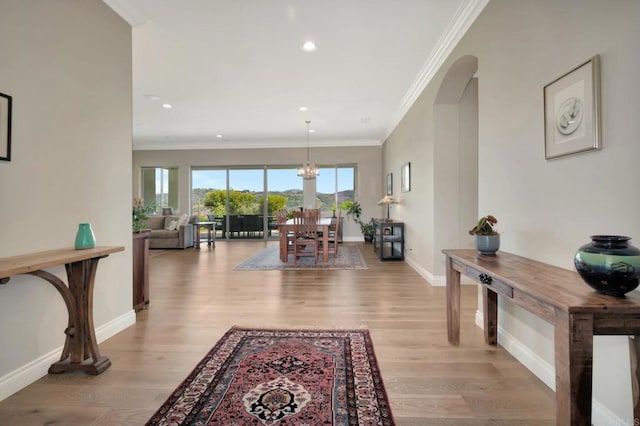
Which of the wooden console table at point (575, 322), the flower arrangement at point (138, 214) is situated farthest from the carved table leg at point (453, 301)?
the flower arrangement at point (138, 214)

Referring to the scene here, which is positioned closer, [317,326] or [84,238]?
[84,238]

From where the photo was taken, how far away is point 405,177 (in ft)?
17.7

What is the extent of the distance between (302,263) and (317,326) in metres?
2.78

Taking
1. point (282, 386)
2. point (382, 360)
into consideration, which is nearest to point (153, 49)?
point (282, 386)

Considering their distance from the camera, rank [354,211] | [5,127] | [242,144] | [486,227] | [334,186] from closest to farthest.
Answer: [5,127], [486,227], [354,211], [242,144], [334,186]

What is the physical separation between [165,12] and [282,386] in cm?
318

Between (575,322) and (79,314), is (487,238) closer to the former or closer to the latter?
(575,322)

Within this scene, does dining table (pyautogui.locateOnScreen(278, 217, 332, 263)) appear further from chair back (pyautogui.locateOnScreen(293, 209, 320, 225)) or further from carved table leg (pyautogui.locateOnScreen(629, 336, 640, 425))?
carved table leg (pyautogui.locateOnScreen(629, 336, 640, 425))

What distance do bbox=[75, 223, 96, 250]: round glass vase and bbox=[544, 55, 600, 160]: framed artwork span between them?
2.89 m

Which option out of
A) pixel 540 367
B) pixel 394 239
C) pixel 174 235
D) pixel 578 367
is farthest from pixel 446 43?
pixel 174 235

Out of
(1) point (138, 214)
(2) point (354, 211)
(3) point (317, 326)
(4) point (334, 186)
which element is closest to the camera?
(3) point (317, 326)

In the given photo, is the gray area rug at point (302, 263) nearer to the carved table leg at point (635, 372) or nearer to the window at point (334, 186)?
the window at point (334, 186)

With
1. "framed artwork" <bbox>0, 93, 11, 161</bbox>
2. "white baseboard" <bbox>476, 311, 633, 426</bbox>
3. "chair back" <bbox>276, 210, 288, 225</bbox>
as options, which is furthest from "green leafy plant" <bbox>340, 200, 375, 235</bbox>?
"framed artwork" <bbox>0, 93, 11, 161</bbox>

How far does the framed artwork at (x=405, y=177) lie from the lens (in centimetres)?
514
